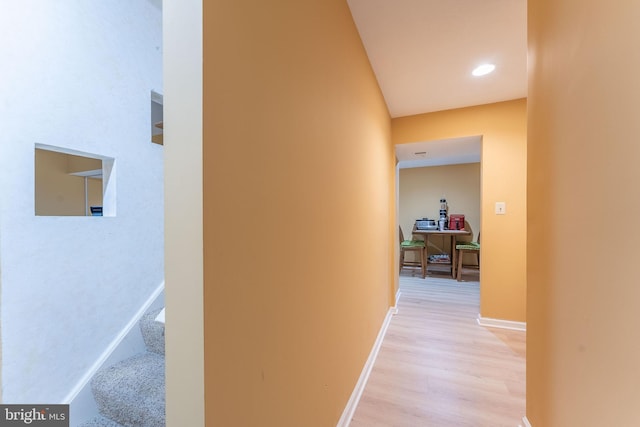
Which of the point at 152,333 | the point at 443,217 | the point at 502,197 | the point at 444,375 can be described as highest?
the point at 502,197

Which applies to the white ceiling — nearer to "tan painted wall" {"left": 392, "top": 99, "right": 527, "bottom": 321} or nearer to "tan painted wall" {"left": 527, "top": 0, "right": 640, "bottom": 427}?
"tan painted wall" {"left": 392, "top": 99, "right": 527, "bottom": 321}

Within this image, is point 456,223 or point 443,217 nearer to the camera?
point 456,223

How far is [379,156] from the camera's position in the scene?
251 cm

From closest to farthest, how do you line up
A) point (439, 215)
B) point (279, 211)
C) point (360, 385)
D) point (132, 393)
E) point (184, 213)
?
point (184, 213)
point (279, 211)
point (132, 393)
point (360, 385)
point (439, 215)

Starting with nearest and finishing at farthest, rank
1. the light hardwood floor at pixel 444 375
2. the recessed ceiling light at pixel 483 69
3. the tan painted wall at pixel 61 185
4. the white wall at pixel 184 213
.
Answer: the white wall at pixel 184 213 < the light hardwood floor at pixel 444 375 < the tan painted wall at pixel 61 185 < the recessed ceiling light at pixel 483 69

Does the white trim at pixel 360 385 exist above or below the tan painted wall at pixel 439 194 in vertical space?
below

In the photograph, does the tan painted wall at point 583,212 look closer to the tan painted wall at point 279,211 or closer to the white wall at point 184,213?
the tan painted wall at point 279,211

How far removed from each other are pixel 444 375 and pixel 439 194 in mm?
4617

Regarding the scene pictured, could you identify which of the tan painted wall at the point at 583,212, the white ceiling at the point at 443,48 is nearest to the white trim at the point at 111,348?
the tan painted wall at the point at 583,212

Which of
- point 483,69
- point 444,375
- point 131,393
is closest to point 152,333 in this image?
point 131,393

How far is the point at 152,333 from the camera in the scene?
1623 millimetres

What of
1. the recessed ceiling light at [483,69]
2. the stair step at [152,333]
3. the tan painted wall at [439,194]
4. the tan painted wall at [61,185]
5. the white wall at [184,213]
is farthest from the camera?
the tan painted wall at [439,194]

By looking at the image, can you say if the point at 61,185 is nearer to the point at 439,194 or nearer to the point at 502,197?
the point at 502,197

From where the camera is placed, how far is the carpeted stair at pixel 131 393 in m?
1.19
